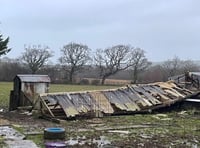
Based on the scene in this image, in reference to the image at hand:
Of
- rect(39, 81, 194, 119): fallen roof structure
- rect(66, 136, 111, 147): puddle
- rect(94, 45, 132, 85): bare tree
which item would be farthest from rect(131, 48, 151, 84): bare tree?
rect(66, 136, 111, 147): puddle

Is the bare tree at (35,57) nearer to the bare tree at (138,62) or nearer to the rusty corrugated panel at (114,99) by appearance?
the bare tree at (138,62)

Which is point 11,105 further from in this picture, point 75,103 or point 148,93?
point 148,93

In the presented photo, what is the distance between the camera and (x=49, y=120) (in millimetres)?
13297

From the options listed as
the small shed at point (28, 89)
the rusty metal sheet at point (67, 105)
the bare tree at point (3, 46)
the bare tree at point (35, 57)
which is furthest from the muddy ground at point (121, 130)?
the bare tree at point (35, 57)

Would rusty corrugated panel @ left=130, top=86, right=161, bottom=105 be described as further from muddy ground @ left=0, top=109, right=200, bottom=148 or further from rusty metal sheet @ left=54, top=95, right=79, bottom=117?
rusty metal sheet @ left=54, top=95, right=79, bottom=117

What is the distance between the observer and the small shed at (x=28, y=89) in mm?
16625

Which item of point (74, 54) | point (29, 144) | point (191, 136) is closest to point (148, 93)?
point (191, 136)

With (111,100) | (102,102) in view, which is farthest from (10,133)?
(111,100)

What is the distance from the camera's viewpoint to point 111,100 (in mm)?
15836

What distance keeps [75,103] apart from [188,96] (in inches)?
254

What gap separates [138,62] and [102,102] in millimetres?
58434

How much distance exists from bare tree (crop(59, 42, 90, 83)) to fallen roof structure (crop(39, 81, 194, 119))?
49.8 metres

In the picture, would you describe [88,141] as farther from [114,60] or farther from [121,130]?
[114,60]

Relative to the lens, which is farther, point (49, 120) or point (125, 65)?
point (125, 65)
